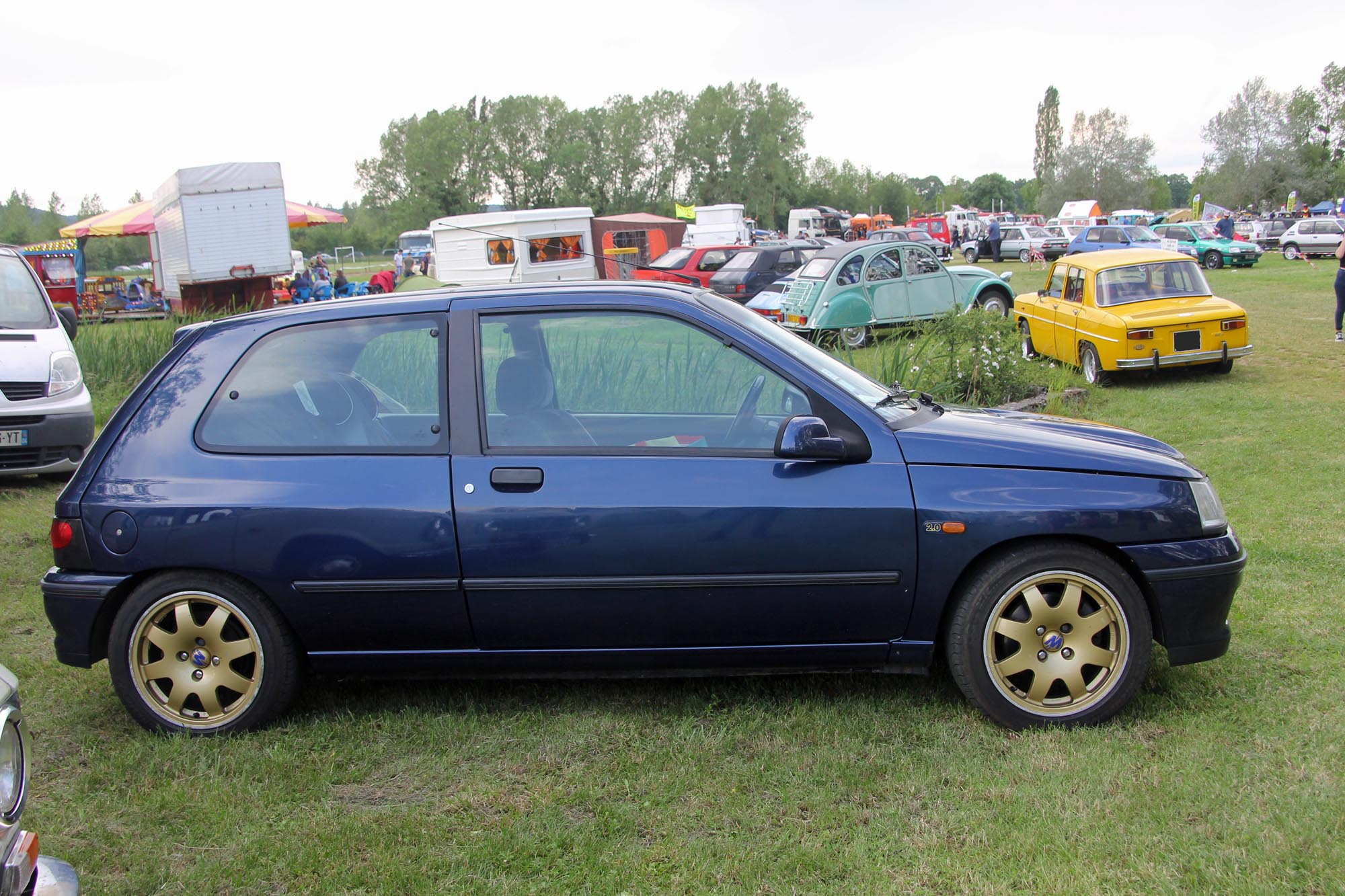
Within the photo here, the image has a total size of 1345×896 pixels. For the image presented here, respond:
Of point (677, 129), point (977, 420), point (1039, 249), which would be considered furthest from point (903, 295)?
point (677, 129)

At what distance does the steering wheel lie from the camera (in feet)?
12.0

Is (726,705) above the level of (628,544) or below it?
below

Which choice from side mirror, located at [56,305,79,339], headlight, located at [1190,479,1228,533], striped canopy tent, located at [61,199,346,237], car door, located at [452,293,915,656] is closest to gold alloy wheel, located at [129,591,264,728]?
car door, located at [452,293,915,656]

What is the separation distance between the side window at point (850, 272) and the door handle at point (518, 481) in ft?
42.5

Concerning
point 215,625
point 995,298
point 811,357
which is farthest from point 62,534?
point 995,298

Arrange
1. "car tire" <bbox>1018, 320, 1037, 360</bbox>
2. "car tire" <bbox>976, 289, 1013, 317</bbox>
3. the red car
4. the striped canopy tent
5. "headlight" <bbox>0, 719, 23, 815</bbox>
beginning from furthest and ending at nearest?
the striped canopy tent < the red car < "car tire" <bbox>976, 289, 1013, 317</bbox> < "car tire" <bbox>1018, 320, 1037, 360</bbox> < "headlight" <bbox>0, 719, 23, 815</bbox>

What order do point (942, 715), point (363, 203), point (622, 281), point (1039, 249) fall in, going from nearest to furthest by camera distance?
point (942, 715) → point (622, 281) → point (1039, 249) → point (363, 203)

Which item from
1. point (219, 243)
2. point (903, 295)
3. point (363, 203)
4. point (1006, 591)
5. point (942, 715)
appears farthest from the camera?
point (363, 203)

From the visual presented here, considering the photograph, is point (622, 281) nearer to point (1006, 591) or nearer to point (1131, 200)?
point (1006, 591)

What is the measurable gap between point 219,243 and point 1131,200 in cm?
7894

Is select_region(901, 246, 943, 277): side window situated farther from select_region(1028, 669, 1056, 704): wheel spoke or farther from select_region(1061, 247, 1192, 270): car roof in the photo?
select_region(1028, 669, 1056, 704): wheel spoke

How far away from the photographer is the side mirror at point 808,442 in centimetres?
344

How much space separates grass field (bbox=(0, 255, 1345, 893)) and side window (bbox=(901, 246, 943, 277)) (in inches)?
497

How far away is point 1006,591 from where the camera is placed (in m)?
3.50
